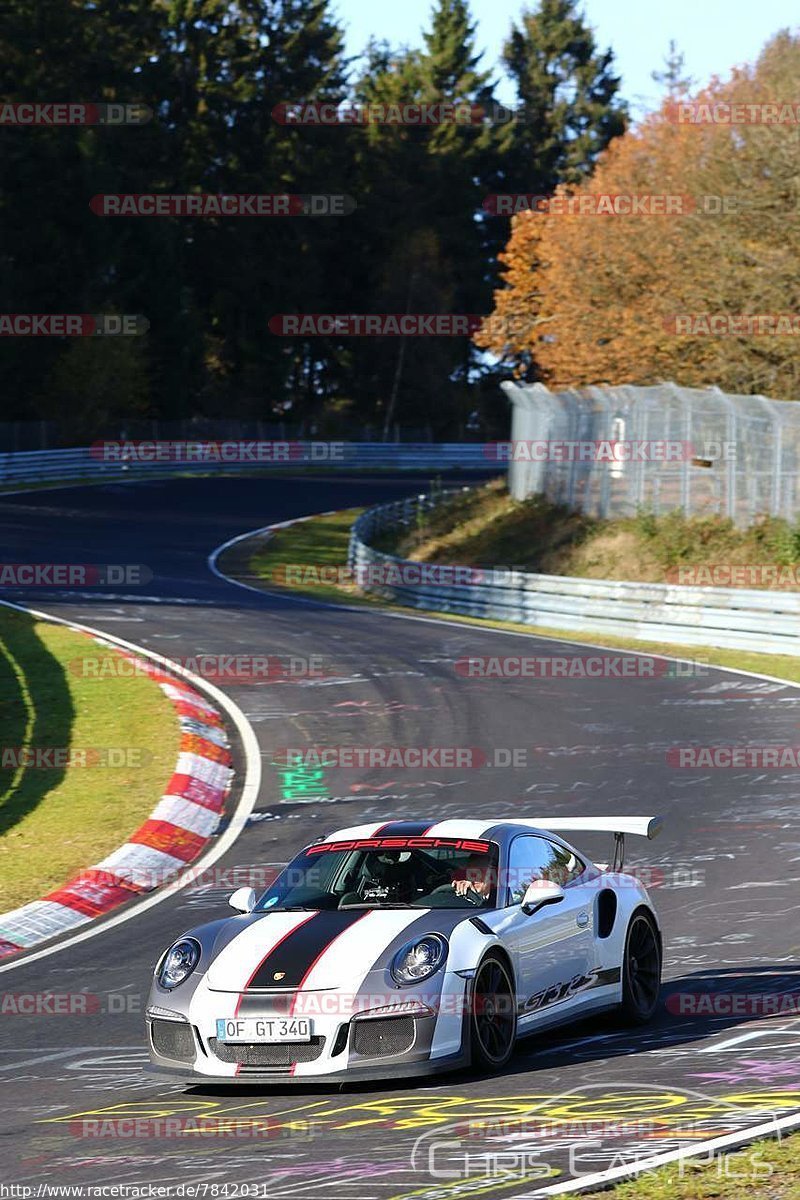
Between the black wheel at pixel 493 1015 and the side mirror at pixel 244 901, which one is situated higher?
the side mirror at pixel 244 901

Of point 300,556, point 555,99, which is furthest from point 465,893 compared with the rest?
point 555,99

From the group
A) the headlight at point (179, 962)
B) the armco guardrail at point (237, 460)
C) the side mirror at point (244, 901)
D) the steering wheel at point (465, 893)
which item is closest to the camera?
the headlight at point (179, 962)

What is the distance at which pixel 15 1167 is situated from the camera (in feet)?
22.3

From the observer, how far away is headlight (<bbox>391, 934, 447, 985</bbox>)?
8.19m

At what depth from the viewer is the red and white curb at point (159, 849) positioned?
43.2ft

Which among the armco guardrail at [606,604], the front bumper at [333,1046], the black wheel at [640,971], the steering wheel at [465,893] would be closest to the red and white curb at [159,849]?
the steering wheel at [465,893]

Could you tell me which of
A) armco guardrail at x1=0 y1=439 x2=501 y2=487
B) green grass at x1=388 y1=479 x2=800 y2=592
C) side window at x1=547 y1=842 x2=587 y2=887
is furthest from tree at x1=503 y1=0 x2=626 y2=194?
side window at x1=547 y1=842 x2=587 y2=887

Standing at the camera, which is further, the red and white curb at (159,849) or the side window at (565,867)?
the red and white curb at (159,849)

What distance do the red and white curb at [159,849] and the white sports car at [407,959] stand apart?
4.07 m

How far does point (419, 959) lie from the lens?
827cm

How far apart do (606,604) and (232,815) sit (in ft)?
49.6

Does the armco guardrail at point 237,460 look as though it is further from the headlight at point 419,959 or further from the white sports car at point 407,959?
the headlight at point 419,959

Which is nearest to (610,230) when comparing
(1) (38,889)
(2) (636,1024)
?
(1) (38,889)

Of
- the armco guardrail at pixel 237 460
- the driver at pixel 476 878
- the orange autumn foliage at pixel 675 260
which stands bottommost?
the driver at pixel 476 878
